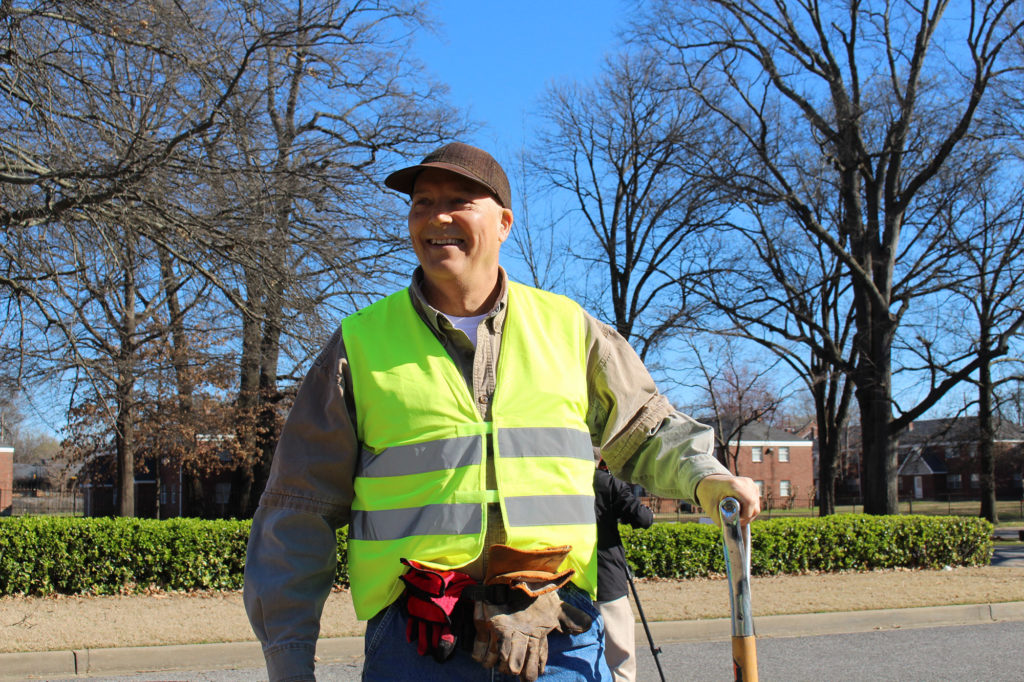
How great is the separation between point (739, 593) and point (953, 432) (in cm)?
4917

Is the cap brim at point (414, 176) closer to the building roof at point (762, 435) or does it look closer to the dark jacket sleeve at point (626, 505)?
the dark jacket sleeve at point (626, 505)

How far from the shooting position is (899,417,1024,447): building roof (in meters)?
27.8

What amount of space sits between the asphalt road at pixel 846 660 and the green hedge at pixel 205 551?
3.61 metres

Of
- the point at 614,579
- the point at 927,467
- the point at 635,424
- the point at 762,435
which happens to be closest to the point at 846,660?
the point at 614,579

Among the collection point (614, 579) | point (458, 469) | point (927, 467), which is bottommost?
point (927, 467)

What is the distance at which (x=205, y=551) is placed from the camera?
1186 centimetres

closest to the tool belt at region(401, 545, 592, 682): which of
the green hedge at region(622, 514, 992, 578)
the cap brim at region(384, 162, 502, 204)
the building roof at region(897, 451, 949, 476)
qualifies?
the cap brim at region(384, 162, 502, 204)

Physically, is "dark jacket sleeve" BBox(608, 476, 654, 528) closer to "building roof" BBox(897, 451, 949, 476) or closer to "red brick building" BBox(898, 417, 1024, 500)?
"red brick building" BBox(898, 417, 1024, 500)

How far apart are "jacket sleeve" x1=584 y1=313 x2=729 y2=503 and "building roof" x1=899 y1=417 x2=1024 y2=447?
24242 millimetres

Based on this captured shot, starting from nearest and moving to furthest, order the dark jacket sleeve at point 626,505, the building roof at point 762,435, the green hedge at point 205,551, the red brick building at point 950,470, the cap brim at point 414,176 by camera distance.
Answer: the cap brim at point 414,176
the dark jacket sleeve at point 626,505
the green hedge at point 205,551
the red brick building at point 950,470
the building roof at point 762,435

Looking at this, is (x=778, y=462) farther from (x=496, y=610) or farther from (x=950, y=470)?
(x=496, y=610)

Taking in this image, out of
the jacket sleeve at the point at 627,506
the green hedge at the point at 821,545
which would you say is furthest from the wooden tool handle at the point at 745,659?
the green hedge at the point at 821,545

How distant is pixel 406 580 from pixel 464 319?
0.74 m

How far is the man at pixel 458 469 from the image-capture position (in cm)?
209
